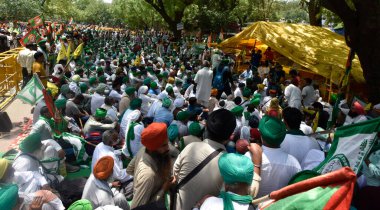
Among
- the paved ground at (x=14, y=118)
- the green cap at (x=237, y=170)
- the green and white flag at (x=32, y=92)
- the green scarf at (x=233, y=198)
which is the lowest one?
the paved ground at (x=14, y=118)

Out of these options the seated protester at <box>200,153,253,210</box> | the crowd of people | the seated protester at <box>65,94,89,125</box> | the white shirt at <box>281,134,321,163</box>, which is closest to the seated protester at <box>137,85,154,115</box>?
the crowd of people

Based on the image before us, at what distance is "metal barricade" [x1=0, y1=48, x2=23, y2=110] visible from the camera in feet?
31.4

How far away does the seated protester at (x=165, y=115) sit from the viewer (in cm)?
614

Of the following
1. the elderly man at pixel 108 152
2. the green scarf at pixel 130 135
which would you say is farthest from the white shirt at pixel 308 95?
the elderly man at pixel 108 152

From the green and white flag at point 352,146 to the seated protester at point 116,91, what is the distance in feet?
18.7

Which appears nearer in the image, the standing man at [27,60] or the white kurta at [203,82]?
the white kurta at [203,82]

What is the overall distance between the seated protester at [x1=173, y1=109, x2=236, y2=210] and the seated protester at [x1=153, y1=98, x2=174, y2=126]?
3.35m

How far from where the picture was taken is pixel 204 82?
875 cm

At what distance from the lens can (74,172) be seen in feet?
19.2

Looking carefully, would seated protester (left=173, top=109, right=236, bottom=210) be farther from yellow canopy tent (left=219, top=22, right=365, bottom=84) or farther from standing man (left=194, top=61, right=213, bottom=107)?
yellow canopy tent (left=219, top=22, right=365, bottom=84)

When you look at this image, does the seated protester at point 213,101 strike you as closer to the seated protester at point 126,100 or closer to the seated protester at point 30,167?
the seated protester at point 126,100

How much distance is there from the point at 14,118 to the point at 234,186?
7.80 meters

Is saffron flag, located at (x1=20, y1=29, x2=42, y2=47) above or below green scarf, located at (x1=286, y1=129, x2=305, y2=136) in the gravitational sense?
above

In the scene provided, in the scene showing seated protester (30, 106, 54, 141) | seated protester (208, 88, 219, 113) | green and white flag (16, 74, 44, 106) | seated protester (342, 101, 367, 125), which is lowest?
seated protester (208, 88, 219, 113)
